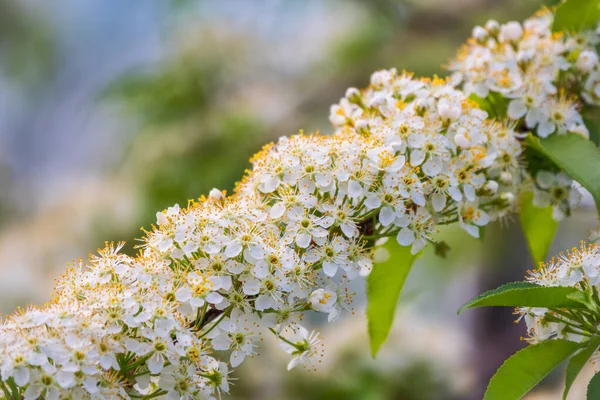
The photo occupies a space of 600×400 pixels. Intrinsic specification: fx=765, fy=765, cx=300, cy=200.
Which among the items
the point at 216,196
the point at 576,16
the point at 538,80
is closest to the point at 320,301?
the point at 216,196

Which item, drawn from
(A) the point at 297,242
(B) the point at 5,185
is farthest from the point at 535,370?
(B) the point at 5,185

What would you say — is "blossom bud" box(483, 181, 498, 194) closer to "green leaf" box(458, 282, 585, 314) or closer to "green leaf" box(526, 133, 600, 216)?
"green leaf" box(526, 133, 600, 216)

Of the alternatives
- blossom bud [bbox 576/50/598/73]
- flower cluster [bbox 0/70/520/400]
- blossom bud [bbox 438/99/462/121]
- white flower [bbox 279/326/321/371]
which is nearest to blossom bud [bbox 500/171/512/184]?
flower cluster [bbox 0/70/520/400]

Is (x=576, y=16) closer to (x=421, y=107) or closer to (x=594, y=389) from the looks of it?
(x=421, y=107)

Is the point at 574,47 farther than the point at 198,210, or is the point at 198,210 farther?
the point at 574,47

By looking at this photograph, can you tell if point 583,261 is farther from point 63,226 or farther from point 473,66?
point 63,226

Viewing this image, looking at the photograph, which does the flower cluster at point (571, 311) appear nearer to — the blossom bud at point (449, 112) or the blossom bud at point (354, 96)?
the blossom bud at point (449, 112)

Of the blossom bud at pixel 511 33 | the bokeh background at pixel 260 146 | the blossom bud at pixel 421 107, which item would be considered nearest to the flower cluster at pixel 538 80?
the blossom bud at pixel 511 33
